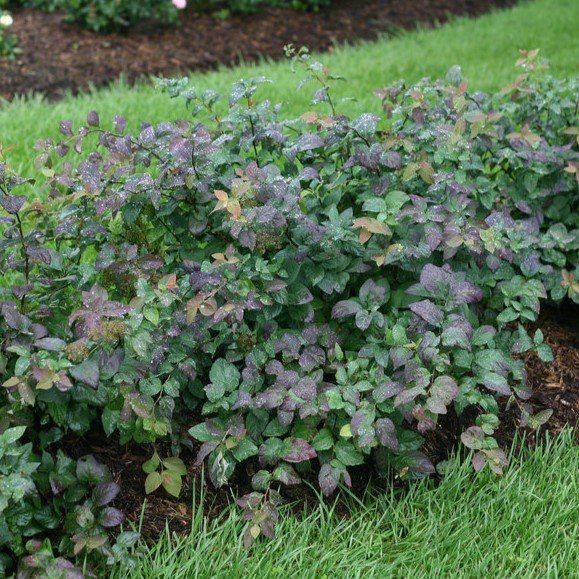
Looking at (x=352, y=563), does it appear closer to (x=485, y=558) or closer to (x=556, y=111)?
(x=485, y=558)

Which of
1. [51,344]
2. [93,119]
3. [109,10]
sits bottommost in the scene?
[51,344]

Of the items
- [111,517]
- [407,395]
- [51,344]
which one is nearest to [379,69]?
[407,395]

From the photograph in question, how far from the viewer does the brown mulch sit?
5648 millimetres

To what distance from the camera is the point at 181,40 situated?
258 inches

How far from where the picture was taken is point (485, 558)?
7.04 ft

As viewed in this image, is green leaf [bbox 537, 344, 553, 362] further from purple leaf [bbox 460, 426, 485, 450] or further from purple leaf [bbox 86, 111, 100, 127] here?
purple leaf [bbox 86, 111, 100, 127]

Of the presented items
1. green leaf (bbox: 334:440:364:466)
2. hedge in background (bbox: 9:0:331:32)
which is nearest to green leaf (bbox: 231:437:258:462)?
green leaf (bbox: 334:440:364:466)

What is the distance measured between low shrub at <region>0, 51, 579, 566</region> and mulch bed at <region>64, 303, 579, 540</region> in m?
0.06

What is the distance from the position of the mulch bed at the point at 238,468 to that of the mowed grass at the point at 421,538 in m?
0.06

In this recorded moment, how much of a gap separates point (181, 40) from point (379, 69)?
6.24ft

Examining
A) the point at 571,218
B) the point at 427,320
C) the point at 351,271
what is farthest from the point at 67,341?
the point at 571,218

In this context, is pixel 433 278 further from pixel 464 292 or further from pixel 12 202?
pixel 12 202

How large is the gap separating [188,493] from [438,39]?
538 cm

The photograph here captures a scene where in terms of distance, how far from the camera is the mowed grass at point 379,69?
14.4 ft
